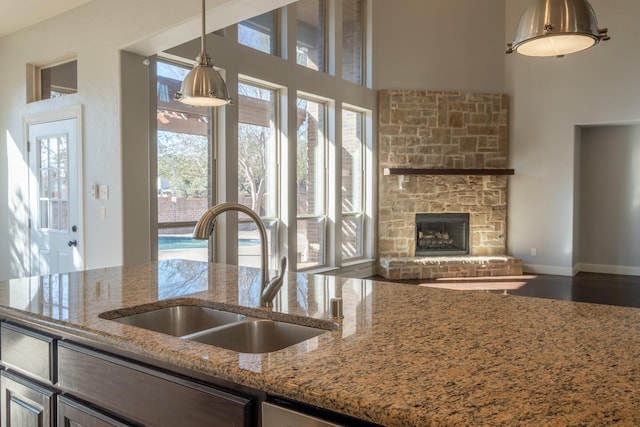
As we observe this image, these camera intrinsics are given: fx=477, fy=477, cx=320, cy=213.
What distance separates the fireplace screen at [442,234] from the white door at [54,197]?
5.01m

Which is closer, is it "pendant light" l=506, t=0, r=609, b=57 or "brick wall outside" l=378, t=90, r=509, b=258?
"pendant light" l=506, t=0, r=609, b=57

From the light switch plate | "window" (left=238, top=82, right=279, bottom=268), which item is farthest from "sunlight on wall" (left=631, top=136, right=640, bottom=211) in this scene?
the light switch plate

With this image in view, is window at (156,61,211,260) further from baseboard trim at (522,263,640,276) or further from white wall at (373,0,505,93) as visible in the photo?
baseboard trim at (522,263,640,276)

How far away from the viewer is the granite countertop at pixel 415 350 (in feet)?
2.79

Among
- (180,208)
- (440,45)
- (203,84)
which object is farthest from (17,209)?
(440,45)

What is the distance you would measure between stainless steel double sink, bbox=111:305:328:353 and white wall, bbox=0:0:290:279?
2.04 m

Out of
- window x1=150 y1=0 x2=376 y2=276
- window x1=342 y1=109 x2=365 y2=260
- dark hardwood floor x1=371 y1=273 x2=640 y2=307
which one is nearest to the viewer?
window x1=150 y1=0 x2=376 y2=276

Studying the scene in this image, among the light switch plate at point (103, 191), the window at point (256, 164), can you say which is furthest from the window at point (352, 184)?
the light switch plate at point (103, 191)

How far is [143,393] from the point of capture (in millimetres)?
1258

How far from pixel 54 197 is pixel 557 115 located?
6.85 m

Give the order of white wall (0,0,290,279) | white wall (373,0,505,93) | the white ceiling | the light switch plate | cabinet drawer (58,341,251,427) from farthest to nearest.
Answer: white wall (373,0,505,93) < the white ceiling < the light switch plate < white wall (0,0,290,279) < cabinet drawer (58,341,251,427)

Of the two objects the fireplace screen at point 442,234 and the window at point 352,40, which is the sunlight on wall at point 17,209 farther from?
the fireplace screen at point 442,234

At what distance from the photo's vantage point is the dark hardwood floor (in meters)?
5.63

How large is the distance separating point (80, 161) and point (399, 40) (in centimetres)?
516
